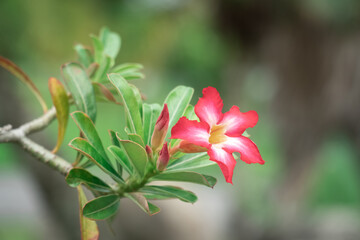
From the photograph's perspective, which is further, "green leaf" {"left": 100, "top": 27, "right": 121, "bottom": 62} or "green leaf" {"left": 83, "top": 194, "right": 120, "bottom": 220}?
"green leaf" {"left": 100, "top": 27, "right": 121, "bottom": 62}

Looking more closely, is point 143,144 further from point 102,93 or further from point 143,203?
point 102,93

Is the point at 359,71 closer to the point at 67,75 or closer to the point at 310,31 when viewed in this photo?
the point at 310,31

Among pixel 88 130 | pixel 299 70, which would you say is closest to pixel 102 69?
pixel 88 130

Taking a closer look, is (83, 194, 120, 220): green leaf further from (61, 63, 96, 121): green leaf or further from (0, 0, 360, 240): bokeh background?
(0, 0, 360, 240): bokeh background

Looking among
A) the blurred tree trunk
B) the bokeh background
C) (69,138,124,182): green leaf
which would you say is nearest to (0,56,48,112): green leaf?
(69,138,124,182): green leaf

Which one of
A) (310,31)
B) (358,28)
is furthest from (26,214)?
(358,28)

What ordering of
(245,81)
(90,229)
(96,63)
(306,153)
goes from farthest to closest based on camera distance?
1. (245,81)
2. (306,153)
3. (96,63)
4. (90,229)
